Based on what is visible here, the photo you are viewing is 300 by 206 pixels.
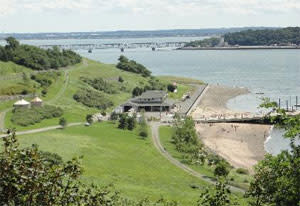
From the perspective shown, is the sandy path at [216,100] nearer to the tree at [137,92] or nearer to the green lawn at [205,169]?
the tree at [137,92]

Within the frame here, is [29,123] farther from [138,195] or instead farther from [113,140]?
[138,195]

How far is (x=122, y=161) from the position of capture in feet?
192

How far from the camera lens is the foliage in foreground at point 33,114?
247ft

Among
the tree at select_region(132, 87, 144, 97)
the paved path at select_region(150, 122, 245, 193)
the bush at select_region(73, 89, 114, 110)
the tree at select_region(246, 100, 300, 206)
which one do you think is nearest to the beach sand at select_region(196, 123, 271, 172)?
the paved path at select_region(150, 122, 245, 193)

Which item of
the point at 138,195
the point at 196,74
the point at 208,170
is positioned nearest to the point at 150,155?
the point at 208,170

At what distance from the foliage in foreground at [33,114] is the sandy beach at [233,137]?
2333cm

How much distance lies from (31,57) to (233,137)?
2321 inches

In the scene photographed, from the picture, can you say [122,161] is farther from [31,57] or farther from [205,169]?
[31,57]

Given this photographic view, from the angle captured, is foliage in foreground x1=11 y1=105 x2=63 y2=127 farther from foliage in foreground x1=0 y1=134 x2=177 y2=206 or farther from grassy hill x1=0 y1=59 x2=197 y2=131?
foliage in foreground x1=0 y1=134 x2=177 y2=206

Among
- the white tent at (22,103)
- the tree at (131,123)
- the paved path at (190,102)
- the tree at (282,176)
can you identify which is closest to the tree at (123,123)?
the tree at (131,123)

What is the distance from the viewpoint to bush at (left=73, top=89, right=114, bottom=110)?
102750 mm

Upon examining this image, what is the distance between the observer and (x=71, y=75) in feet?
406

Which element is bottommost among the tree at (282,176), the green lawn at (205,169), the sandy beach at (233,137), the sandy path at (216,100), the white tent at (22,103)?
the sandy path at (216,100)

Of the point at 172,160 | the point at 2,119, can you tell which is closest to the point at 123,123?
the point at 2,119
